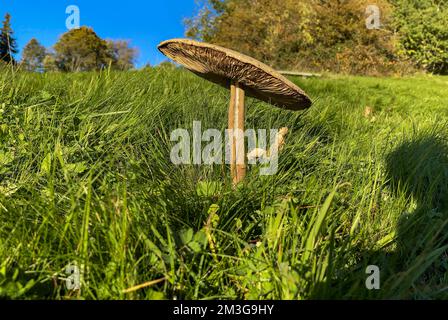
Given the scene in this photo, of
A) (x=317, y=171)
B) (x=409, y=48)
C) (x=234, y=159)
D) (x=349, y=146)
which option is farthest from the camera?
(x=409, y=48)

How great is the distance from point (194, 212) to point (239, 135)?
22.1 inches

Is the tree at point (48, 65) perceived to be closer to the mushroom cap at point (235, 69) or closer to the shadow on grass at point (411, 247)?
the mushroom cap at point (235, 69)

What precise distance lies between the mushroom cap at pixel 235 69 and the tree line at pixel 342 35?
17139 millimetres

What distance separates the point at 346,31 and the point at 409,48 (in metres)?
4.54

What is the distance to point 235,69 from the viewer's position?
183 centimetres

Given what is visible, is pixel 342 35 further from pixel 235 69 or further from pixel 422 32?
pixel 235 69

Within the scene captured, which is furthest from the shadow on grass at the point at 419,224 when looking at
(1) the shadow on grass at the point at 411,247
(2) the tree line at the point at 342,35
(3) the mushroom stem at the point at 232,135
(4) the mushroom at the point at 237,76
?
(2) the tree line at the point at 342,35

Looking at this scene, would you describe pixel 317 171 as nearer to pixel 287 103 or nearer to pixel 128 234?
pixel 287 103

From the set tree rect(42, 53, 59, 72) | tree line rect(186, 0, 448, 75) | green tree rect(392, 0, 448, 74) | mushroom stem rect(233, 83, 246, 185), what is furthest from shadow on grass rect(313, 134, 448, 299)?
green tree rect(392, 0, 448, 74)

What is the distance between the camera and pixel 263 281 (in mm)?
1208

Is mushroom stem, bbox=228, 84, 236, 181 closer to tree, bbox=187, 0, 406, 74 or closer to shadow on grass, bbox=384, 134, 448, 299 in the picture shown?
shadow on grass, bbox=384, 134, 448, 299

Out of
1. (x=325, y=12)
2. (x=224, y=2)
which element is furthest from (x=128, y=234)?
(x=224, y=2)

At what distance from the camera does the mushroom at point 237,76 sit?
5.59 feet
